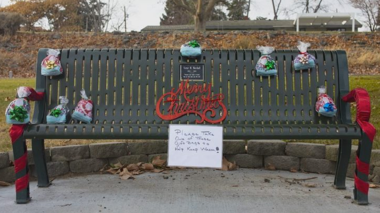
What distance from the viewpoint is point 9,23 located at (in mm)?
18312

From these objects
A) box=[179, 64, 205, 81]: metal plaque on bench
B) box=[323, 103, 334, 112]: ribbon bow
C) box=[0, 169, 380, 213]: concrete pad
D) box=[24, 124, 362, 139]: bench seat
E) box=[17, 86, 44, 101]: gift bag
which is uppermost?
box=[179, 64, 205, 81]: metal plaque on bench

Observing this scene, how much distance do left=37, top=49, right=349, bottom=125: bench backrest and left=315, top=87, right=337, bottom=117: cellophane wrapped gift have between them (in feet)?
0.32

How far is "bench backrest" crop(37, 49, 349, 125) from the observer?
3.66m

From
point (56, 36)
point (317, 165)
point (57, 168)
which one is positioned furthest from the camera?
point (56, 36)

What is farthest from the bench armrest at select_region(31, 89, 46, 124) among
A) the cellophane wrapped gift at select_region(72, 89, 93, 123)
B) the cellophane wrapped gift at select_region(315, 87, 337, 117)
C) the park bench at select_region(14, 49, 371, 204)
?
the cellophane wrapped gift at select_region(315, 87, 337, 117)

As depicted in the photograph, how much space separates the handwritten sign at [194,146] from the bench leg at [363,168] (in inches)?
40.3

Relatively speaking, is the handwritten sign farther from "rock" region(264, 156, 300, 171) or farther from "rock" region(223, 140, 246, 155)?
"rock" region(264, 156, 300, 171)

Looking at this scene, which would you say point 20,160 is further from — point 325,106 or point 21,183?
point 325,106

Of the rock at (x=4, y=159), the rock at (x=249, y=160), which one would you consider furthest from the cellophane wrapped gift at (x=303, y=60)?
the rock at (x=4, y=159)

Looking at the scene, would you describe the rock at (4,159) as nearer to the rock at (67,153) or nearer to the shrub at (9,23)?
the rock at (67,153)

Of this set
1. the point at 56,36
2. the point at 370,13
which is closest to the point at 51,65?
the point at 56,36

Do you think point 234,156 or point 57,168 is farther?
point 234,156

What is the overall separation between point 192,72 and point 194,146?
2.58 feet

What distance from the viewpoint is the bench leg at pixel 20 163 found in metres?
3.18
